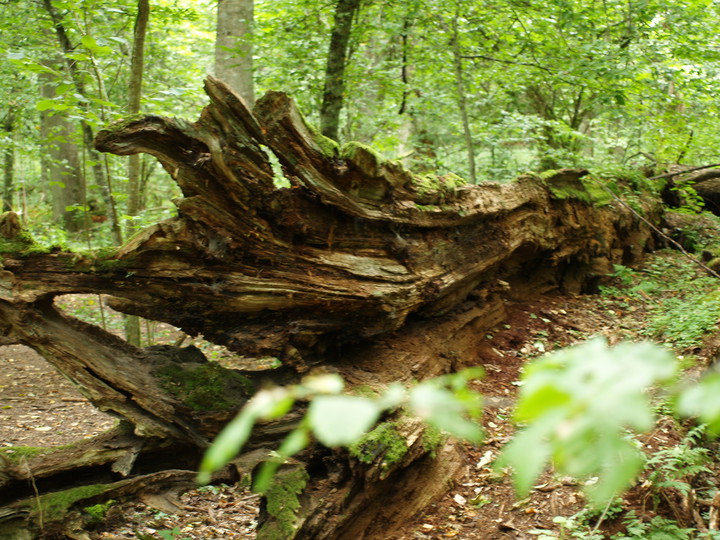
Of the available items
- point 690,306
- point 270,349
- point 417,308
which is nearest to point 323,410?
point 270,349

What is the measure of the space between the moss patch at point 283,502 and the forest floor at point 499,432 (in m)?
→ 0.93

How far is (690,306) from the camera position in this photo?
6754 mm

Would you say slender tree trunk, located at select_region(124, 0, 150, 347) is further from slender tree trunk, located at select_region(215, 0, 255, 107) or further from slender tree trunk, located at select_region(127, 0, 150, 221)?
slender tree trunk, located at select_region(215, 0, 255, 107)

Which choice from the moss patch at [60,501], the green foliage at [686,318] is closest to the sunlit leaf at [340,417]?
the moss patch at [60,501]

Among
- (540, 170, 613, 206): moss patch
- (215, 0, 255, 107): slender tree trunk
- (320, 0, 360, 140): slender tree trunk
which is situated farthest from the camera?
(215, 0, 255, 107): slender tree trunk

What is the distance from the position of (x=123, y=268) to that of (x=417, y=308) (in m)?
2.88

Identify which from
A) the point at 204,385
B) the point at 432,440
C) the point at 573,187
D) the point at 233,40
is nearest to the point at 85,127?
the point at 233,40

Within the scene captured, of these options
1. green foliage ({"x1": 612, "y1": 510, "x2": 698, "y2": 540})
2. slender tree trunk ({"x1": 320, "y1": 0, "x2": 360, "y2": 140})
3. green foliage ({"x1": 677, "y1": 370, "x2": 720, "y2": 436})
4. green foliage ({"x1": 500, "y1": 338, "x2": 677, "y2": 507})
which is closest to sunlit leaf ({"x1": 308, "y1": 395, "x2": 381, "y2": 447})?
green foliage ({"x1": 500, "y1": 338, "x2": 677, "y2": 507})

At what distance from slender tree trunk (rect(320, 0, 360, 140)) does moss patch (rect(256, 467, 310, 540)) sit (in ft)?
19.4

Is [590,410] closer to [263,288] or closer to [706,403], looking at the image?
[706,403]

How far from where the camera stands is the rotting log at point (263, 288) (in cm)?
415

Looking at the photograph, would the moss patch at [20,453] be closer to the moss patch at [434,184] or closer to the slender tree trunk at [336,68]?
the moss patch at [434,184]

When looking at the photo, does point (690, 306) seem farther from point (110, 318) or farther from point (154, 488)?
point (110, 318)

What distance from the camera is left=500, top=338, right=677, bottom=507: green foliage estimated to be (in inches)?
24.8
